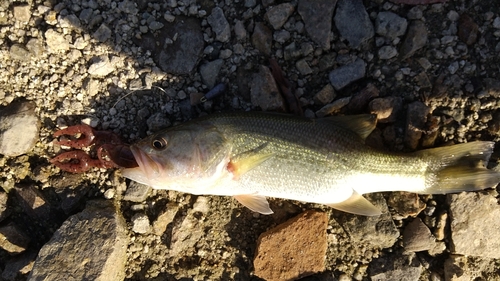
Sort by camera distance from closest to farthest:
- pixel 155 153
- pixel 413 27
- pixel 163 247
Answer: pixel 155 153 < pixel 413 27 < pixel 163 247

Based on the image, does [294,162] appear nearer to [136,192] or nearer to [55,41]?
[136,192]

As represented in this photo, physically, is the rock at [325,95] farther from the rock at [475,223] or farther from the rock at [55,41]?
the rock at [55,41]

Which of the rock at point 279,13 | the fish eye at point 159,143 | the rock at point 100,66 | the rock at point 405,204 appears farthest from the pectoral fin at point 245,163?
the rock at point 100,66

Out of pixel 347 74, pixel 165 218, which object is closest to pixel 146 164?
pixel 165 218

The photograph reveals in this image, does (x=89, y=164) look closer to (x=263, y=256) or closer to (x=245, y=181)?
(x=245, y=181)

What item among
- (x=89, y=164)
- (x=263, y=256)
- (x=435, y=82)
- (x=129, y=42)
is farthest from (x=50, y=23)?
(x=435, y=82)

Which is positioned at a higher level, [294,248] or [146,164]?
[146,164]
